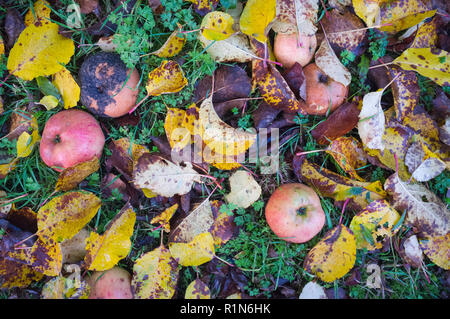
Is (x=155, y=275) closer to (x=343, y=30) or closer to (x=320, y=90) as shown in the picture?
(x=320, y=90)

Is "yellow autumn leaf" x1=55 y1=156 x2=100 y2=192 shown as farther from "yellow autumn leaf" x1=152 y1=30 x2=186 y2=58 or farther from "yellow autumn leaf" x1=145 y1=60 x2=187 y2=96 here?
"yellow autumn leaf" x1=152 y1=30 x2=186 y2=58

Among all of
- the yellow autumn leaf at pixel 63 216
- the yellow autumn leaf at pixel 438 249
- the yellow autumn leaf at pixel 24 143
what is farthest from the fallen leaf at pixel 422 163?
the yellow autumn leaf at pixel 24 143

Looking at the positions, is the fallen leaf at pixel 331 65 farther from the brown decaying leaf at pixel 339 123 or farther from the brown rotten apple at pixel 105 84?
the brown rotten apple at pixel 105 84

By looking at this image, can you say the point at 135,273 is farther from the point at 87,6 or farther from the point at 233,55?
the point at 87,6

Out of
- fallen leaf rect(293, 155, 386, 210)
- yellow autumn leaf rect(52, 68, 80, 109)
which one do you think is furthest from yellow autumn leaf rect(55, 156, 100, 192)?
fallen leaf rect(293, 155, 386, 210)
